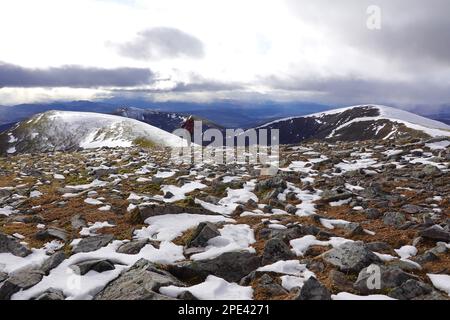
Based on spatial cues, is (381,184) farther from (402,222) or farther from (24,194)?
(24,194)

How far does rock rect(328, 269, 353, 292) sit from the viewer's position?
9.35m

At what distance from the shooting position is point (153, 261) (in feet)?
37.0

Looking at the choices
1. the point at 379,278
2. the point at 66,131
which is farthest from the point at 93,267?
the point at 66,131

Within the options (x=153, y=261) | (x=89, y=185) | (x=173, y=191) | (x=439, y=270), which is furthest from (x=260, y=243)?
(x=89, y=185)

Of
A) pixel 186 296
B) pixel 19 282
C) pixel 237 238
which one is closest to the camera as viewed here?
pixel 186 296

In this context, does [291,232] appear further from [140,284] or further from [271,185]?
[271,185]

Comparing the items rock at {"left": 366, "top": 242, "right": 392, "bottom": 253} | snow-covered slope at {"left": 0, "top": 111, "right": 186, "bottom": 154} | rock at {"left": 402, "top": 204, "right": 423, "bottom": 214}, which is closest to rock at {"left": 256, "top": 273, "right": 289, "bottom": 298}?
rock at {"left": 366, "top": 242, "right": 392, "bottom": 253}

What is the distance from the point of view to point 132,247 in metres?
12.2

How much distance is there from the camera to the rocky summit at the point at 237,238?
31.3 ft

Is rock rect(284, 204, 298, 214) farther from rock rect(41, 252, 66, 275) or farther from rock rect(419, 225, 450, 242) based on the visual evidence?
rock rect(41, 252, 66, 275)

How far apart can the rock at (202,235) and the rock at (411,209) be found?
28.3 ft

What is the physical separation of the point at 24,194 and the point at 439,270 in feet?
70.7

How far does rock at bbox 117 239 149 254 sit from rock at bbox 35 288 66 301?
269 centimetres

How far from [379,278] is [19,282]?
965 centimetres
